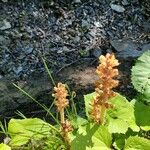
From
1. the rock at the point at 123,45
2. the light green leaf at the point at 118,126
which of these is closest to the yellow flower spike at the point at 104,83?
the light green leaf at the point at 118,126

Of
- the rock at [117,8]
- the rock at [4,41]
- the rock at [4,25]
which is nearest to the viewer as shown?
the rock at [4,41]

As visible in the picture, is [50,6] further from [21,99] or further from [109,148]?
[109,148]

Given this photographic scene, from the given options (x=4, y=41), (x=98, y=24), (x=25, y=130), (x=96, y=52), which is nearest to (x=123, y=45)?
(x=96, y=52)

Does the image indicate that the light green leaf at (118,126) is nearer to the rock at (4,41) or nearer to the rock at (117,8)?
the rock at (4,41)

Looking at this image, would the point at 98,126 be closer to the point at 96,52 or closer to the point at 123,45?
the point at 96,52

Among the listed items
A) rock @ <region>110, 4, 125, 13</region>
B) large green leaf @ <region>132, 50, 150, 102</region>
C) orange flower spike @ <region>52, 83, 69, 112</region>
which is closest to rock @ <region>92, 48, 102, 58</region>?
rock @ <region>110, 4, 125, 13</region>
